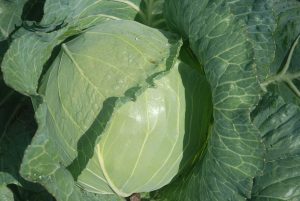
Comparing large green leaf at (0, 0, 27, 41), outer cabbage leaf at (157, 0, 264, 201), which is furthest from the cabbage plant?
large green leaf at (0, 0, 27, 41)

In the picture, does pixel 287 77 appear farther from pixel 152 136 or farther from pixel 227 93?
pixel 152 136

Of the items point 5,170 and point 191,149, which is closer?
point 191,149

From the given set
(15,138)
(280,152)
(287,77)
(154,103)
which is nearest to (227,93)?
(154,103)

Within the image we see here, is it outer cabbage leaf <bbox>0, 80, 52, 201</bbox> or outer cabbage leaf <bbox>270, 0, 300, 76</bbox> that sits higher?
outer cabbage leaf <bbox>270, 0, 300, 76</bbox>

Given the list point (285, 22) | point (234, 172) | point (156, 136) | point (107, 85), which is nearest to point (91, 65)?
point (107, 85)

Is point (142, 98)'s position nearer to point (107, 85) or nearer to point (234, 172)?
point (107, 85)

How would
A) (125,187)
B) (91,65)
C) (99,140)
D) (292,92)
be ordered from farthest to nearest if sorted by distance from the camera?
(292,92)
(125,187)
(91,65)
(99,140)

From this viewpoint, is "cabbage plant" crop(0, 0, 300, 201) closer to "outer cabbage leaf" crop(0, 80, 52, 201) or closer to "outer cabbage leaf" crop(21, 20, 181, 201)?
"outer cabbage leaf" crop(21, 20, 181, 201)
